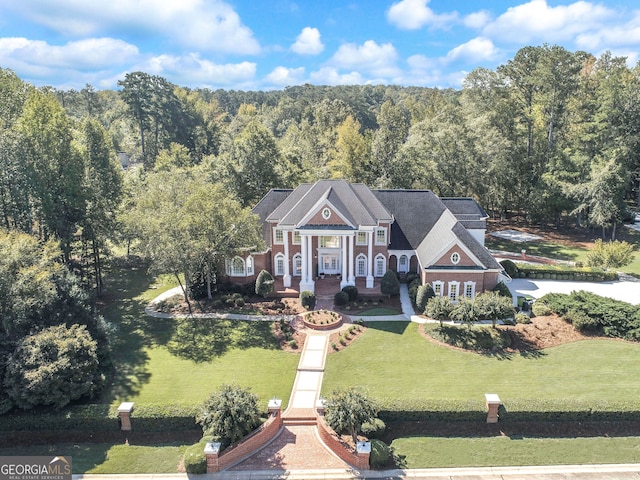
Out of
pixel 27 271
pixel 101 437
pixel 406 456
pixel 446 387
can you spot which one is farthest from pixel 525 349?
pixel 27 271

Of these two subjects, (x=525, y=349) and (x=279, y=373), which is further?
(x=525, y=349)

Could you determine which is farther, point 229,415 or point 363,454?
point 229,415

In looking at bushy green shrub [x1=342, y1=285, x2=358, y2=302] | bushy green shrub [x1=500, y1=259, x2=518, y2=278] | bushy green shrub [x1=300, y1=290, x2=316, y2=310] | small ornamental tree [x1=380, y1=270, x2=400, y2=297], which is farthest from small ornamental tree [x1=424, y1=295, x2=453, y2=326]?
bushy green shrub [x1=500, y1=259, x2=518, y2=278]

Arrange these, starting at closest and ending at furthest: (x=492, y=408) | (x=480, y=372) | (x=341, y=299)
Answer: (x=492, y=408), (x=480, y=372), (x=341, y=299)

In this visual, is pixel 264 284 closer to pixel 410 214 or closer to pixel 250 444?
pixel 410 214

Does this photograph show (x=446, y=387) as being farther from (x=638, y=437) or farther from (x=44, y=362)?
(x=44, y=362)

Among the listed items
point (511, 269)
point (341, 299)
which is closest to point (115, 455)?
point (341, 299)

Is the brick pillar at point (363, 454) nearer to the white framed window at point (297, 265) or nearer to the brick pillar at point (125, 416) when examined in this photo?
the brick pillar at point (125, 416)
